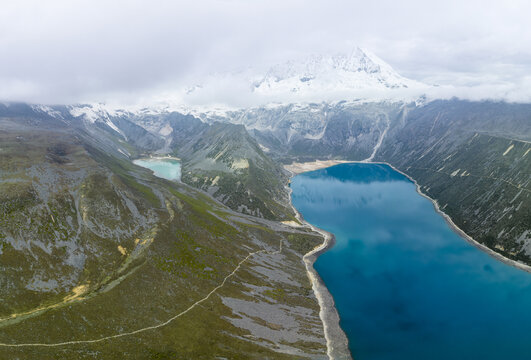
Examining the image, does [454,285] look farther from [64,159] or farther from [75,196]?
[64,159]

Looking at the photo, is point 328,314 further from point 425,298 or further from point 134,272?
point 134,272

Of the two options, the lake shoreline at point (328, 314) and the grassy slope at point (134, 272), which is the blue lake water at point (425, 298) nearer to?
the lake shoreline at point (328, 314)

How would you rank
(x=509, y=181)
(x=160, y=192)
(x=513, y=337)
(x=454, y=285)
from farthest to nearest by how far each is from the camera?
(x=509, y=181)
(x=160, y=192)
(x=454, y=285)
(x=513, y=337)

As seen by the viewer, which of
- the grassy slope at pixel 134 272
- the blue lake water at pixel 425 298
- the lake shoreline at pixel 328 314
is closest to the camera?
the grassy slope at pixel 134 272

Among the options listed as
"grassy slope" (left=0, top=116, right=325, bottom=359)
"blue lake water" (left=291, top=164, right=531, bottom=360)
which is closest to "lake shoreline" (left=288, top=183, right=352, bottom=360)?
"blue lake water" (left=291, top=164, right=531, bottom=360)

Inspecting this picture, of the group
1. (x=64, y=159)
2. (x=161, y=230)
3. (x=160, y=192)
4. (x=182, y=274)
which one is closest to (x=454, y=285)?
(x=182, y=274)

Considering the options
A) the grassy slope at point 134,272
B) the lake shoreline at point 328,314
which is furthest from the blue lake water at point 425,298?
the grassy slope at point 134,272

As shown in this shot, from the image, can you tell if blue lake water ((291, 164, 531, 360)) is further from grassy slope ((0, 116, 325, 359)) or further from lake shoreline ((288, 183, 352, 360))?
grassy slope ((0, 116, 325, 359))

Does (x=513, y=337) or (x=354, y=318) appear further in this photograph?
(x=354, y=318)
